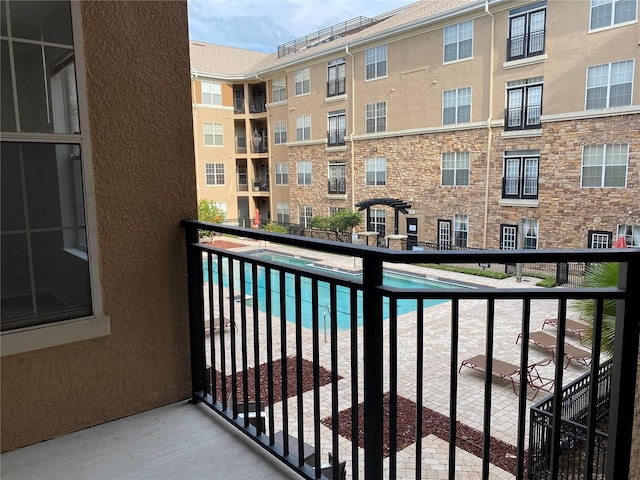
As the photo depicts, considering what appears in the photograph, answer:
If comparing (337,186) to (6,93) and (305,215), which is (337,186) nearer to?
(305,215)

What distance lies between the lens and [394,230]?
1892 cm

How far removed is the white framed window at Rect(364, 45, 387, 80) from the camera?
18719 mm

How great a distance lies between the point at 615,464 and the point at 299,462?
91 cm

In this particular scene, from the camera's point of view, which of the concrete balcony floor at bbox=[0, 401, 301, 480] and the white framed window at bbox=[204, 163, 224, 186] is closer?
the concrete balcony floor at bbox=[0, 401, 301, 480]

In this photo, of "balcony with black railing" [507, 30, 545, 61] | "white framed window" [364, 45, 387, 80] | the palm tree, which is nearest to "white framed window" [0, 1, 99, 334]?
the palm tree

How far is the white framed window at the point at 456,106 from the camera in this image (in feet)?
54.2

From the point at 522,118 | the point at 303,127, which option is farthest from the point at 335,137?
the point at 522,118

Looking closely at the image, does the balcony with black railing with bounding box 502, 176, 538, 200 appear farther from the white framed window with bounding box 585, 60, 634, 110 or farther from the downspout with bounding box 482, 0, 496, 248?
the white framed window with bounding box 585, 60, 634, 110

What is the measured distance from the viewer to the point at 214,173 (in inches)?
984

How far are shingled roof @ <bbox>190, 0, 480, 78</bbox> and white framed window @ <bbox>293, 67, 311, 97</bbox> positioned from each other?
0.59 m

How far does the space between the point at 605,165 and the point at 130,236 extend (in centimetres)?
1524

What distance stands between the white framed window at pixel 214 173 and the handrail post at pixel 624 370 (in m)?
24.7

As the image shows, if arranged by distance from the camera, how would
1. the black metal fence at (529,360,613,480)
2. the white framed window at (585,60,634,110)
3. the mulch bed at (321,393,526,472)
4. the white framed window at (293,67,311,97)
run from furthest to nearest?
the white framed window at (293,67,311,97), the white framed window at (585,60,634,110), the mulch bed at (321,393,526,472), the black metal fence at (529,360,613,480)

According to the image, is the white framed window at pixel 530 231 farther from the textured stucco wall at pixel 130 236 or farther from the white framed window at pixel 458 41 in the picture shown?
the textured stucco wall at pixel 130 236
